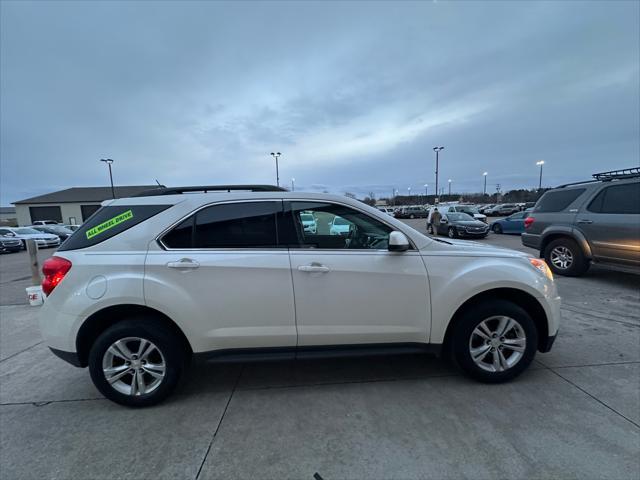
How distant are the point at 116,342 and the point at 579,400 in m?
3.86

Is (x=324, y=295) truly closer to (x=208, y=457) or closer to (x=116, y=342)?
(x=208, y=457)

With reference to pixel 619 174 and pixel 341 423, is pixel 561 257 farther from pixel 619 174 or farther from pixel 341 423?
pixel 341 423

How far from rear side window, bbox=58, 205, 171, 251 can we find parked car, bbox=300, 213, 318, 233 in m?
1.19


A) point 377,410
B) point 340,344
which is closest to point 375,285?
point 340,344

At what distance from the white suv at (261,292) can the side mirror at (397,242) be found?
1 centimetres

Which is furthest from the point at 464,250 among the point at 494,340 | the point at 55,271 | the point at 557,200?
the point at 557,200

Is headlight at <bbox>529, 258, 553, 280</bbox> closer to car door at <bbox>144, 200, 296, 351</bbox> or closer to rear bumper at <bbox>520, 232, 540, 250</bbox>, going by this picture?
car door at <bbox>144, 200, 296, 351</bbox>

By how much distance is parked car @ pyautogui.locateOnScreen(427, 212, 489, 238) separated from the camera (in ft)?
47.7

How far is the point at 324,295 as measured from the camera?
254cm

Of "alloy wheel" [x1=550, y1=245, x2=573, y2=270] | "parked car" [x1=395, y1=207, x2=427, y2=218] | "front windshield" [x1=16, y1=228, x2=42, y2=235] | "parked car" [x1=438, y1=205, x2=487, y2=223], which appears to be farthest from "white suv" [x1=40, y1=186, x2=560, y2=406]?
"parked car" [x1=395, y1=207, x2=427, y2=218]

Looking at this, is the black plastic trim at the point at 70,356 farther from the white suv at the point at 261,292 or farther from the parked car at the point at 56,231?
the parked car at the point at 56,231

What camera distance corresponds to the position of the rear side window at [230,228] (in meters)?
2.54

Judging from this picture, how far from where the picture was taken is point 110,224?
2574 millimetres

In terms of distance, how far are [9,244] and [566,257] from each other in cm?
2456
